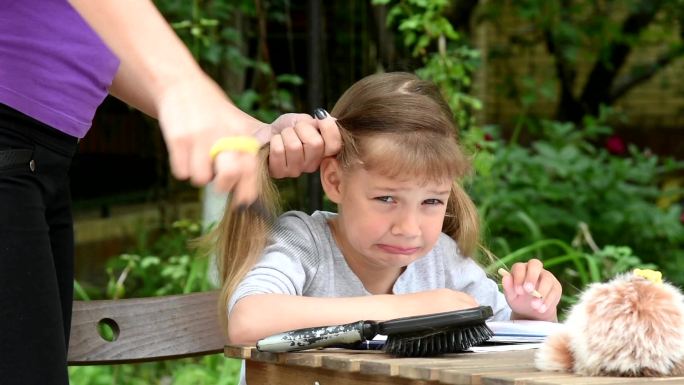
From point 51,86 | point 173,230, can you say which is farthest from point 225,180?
point 173,230

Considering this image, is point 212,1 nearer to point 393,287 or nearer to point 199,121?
point 393,287

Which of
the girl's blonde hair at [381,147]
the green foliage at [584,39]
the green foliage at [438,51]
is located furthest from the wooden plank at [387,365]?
the green foliage at [584,39]

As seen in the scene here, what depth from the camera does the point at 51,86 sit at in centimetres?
191

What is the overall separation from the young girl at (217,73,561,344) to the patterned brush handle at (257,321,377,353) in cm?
24

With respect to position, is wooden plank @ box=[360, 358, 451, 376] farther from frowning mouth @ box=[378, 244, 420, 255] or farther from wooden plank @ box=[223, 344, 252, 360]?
frowning mouth @ box=[378, 244, 420, 255]

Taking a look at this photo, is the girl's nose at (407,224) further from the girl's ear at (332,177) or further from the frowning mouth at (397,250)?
the girl's ear at (332,177)

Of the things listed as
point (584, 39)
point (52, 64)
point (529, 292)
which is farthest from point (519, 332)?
point (584, 39)

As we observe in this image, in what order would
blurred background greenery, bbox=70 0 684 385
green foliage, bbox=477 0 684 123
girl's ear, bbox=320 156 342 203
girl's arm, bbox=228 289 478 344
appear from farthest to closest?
green foliage, bbox=477 0 684 123 < blurred background greenery, bbox=70 0 684 385 < girl's ear, bbox=320 156 342 203 < girl's arm, bbox=228 289 478 344

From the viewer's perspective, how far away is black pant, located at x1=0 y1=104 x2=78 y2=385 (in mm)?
1832

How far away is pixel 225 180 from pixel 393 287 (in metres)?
1.32

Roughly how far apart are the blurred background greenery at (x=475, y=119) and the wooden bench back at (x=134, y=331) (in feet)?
4.69

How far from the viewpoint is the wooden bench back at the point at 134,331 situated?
7.54ft

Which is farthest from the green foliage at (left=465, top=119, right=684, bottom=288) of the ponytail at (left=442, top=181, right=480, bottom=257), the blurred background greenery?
the ponytail at (left=442, top=181, right=480, bottom=257)

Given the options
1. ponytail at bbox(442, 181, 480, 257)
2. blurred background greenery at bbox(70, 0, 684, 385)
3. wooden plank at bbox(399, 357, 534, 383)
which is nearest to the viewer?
wooden plank at bbox(399, 357, 534, 383)
